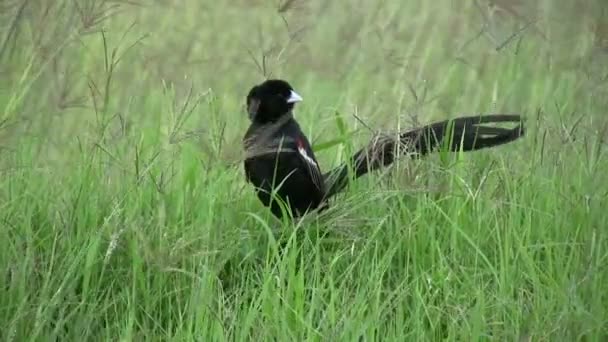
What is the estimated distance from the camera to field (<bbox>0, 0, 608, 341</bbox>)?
294 cm

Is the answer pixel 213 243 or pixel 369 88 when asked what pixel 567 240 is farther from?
pixel 369 88

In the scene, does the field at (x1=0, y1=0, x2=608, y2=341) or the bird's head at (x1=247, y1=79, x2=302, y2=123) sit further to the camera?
the bird's head at (x1=247, y1=79, x2=302, y2=123)

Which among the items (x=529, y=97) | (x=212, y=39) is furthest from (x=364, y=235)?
(x=212, y=39)

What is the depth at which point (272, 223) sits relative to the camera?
151 inches

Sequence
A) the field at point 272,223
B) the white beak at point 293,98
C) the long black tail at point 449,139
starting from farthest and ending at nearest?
the white beak at point 293,98 < the long black tail at point 449,139 < the field at point 272,223

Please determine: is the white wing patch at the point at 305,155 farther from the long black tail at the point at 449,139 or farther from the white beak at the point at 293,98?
the white beak at the point at 293,98

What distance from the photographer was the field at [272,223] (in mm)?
2941

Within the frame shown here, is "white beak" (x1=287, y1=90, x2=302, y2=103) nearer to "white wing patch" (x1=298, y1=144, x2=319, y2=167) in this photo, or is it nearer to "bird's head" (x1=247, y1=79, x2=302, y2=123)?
"bird's head" (x1=247, y1=79, x2=302, y2=123)

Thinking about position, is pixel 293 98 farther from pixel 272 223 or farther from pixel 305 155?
pixel 272 223

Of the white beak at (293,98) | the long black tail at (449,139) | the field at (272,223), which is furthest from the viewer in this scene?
the white beak at (293,98)

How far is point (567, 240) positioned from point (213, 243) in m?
1.18

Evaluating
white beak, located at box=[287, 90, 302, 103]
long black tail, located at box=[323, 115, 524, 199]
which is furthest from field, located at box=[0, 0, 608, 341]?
white beak, located at box=[287, 90, 302, 103]

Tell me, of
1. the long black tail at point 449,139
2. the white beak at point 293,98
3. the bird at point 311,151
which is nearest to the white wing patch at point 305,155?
the bird at point 311,151

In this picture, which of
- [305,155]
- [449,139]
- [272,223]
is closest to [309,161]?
[305,155]
